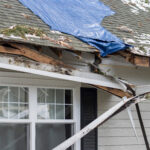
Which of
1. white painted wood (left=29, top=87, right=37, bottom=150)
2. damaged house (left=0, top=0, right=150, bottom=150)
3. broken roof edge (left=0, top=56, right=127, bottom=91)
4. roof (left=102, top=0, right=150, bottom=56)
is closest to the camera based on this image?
broken roof edge (left=0, top=56, right=127, bottom=91)

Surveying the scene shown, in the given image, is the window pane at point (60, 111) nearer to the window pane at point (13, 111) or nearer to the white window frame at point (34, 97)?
the white window frame at point (34, 97)

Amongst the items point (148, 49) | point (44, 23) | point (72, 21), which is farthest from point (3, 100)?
point (148, 49)

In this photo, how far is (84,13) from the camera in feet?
26.5

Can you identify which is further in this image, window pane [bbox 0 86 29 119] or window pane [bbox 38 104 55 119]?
window pane [bbox 38 104 55 119]

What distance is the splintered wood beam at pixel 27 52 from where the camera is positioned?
548 cm

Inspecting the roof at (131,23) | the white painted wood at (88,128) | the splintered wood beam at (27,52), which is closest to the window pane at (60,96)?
the splintered wood beam at (27,52)

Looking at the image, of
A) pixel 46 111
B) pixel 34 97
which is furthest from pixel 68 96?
pixel 34 97

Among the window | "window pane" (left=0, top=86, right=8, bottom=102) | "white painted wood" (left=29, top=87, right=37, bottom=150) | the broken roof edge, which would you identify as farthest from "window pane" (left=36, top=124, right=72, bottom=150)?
the broken roof edge

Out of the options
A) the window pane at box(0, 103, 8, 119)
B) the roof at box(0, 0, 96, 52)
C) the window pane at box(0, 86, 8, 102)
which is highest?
the roof at box(0, 0, 96, 52)

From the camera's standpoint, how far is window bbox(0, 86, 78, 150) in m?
6.11

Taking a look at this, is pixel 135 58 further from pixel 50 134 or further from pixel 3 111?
pixel 3 111

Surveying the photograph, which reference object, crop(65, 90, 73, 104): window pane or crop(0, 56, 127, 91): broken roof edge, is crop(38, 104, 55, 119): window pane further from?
crop(0, 56, 127, 91): broken roof edge

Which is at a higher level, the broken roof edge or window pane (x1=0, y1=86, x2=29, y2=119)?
the broken roof edge

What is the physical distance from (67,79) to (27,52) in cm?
65
